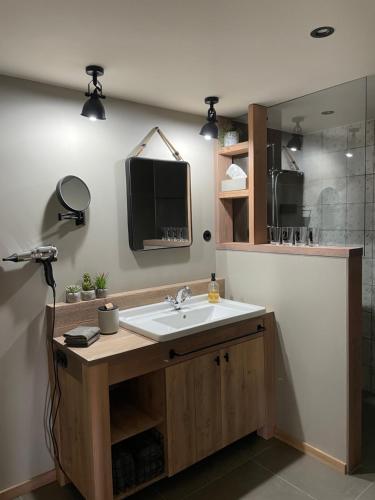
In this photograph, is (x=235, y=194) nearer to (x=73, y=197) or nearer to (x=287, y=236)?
(x=287, y=236)

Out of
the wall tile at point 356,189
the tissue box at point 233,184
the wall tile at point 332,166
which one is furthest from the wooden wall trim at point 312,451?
the wall tile at point 332,166

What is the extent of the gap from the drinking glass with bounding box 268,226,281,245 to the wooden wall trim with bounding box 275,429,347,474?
50.7 inches

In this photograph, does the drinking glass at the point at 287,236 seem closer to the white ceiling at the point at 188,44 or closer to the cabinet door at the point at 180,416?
the white ceiling at the point at 188,44

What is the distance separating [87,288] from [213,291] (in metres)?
0.91

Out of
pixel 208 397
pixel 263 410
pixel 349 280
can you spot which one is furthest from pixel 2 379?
pixel 349 280

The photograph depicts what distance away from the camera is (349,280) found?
2.16m

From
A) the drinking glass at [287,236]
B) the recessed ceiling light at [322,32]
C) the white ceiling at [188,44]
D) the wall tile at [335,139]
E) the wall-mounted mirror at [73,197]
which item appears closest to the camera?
the white ceiling at [188,44]

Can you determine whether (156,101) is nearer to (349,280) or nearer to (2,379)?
(349,280)

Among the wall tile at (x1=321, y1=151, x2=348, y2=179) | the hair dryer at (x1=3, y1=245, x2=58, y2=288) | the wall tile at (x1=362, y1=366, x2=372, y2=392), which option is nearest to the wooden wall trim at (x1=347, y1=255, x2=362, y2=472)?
the wall tile at (x1=362, y1=366, x2=372, y2=392)

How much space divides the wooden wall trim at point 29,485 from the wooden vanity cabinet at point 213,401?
0.72 metres

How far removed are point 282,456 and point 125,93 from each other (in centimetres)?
243

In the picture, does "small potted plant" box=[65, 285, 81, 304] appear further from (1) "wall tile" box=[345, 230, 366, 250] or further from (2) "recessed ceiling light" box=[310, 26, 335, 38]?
(1) "wall tile" box=[345, 230, 366, 250]

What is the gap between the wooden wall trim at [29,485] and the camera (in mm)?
2057

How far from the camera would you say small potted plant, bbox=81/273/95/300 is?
223 cm
